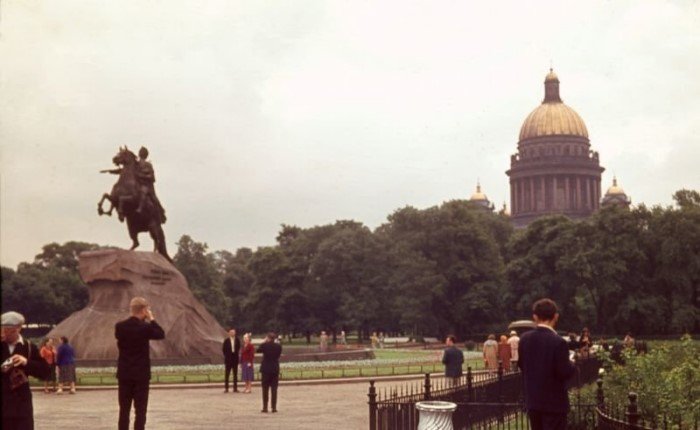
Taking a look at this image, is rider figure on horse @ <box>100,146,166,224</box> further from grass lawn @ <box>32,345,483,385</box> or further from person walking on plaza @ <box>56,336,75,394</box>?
person walking on plaza @ <box>56,336,75,394</box>

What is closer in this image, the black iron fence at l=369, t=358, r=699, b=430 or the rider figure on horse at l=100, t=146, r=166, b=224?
the black iron fence at l=369, t=358, r=699, b=430

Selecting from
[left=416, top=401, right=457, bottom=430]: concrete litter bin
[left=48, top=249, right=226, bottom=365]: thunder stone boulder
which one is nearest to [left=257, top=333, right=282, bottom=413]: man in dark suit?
[left=416, top=401, right=457, bottom=430]: concrete litter bin

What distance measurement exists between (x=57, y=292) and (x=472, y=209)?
4809 cm

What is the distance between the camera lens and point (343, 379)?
3052 centimetres

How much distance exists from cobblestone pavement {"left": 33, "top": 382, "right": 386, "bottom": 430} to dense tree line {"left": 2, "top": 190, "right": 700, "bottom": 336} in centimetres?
4820

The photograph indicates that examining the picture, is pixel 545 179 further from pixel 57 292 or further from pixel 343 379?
pixel 343 379

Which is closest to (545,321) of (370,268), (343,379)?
(343,379)

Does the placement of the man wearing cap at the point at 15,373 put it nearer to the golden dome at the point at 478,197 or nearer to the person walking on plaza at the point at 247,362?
the person walking on plaza at the point at 247,362

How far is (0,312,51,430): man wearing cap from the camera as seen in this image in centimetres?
819

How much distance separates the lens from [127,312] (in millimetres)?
34781

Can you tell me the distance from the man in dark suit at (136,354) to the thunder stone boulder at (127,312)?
23.1 m

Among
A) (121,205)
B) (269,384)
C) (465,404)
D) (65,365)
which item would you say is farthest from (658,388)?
(121,205)

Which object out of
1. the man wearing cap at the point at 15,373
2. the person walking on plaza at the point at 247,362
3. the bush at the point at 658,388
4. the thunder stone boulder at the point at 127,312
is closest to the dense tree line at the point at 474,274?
the thunder stone boulder at the point at 127,312

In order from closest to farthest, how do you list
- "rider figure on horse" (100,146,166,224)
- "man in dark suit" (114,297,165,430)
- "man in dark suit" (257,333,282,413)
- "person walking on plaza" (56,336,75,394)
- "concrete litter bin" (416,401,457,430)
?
"concrete litter bin" (416,401,457,430), "man in dark suit" (114,297,165,430), "man in dark suit" (257,333,282,413), "person walking on plaza" (56,336,75,394), "rider figure on horse" (100,146,166,224)
